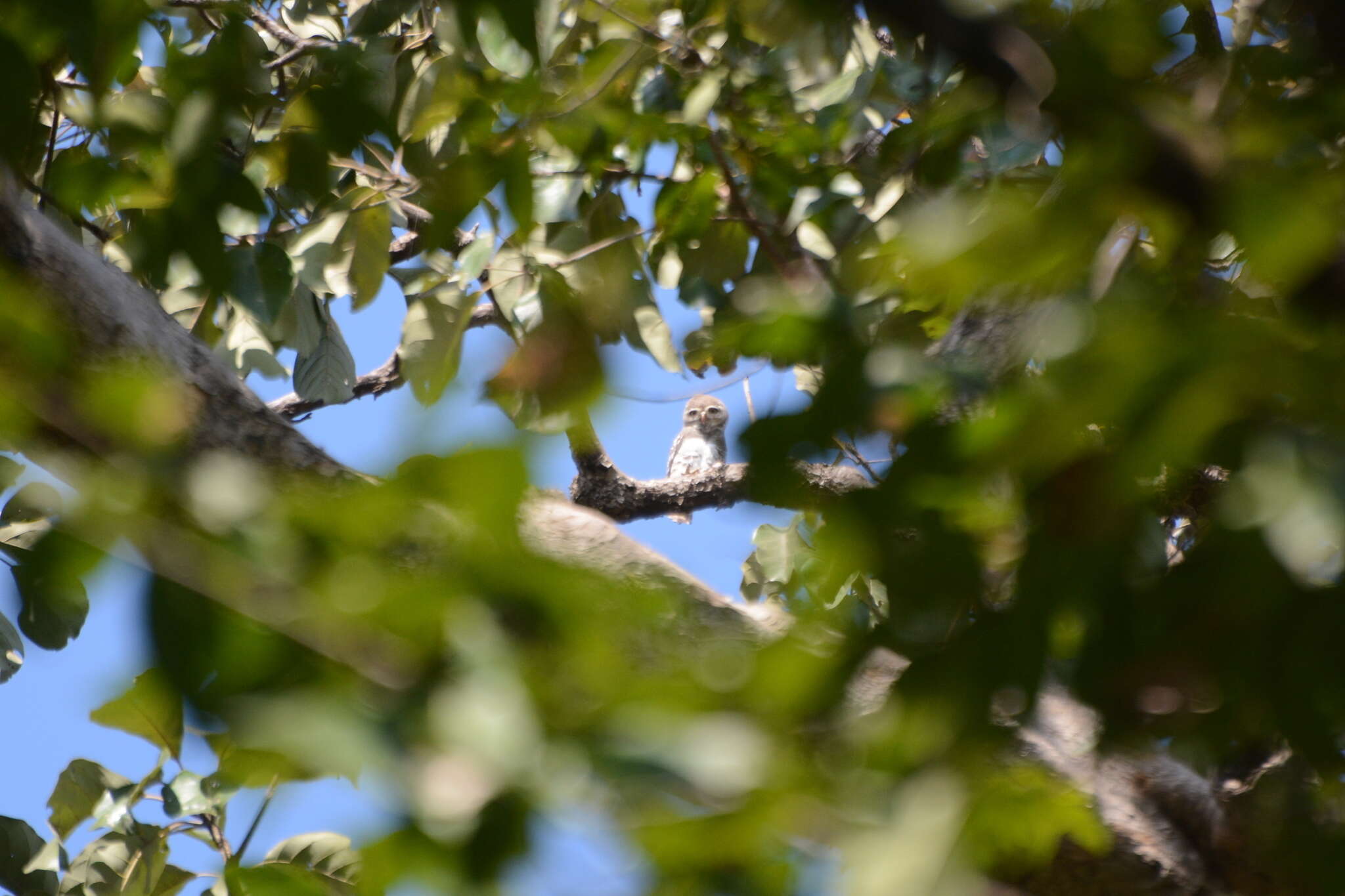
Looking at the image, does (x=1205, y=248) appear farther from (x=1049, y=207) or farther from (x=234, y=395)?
(x=234, y=395)

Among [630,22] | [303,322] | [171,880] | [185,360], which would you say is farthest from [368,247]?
[171,880]

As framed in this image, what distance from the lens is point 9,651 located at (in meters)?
1.92

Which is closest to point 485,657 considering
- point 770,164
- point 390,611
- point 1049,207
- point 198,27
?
point 390,611

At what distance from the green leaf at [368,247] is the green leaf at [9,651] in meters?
0.85

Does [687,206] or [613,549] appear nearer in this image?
[613,549]

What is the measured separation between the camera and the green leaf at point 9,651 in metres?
1.91

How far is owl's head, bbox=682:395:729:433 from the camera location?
16.6ft

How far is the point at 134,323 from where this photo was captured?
977 millimetres

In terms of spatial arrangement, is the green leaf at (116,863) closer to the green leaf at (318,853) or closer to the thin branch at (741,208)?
the green leaf at (318,853)

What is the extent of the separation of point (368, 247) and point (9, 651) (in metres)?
0.96

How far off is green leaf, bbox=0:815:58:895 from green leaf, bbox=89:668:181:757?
1317 millimetres

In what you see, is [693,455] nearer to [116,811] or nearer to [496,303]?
[496,303]

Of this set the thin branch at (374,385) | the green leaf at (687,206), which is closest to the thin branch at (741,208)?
the green leaf at (687,206)

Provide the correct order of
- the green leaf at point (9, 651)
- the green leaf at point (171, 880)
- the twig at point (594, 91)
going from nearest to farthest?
the twig at point (594, 91) → the green leaf at point (171, 880) → the green leaf at point (9, 651)
